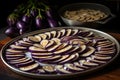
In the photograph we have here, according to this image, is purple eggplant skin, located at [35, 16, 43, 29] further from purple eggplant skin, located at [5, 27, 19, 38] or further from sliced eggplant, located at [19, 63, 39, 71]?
sliced eggplant, located at [19, 63, 39, 71]

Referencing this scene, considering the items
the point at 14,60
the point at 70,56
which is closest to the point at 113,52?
the point at 70,56

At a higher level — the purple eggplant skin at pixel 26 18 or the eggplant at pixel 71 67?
the purple eggplant skin at pixel 26 18

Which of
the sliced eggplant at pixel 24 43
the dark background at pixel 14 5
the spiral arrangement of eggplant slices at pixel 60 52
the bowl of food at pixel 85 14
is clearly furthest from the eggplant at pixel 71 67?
the dark background at pixel 14 5

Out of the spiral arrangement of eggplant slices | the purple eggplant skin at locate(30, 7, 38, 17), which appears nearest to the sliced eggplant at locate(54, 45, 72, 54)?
the spiral arrangement of eggplant slices

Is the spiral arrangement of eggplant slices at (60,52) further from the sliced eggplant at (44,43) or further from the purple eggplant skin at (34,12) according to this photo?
the purple eggplant skin at (34,12)

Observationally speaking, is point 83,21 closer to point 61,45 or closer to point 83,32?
point 83,32

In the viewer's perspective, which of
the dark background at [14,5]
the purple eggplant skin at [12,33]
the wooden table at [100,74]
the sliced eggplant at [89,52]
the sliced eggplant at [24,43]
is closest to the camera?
the wooden table at [100,74]

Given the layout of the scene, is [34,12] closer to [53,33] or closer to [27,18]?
[27,18]
